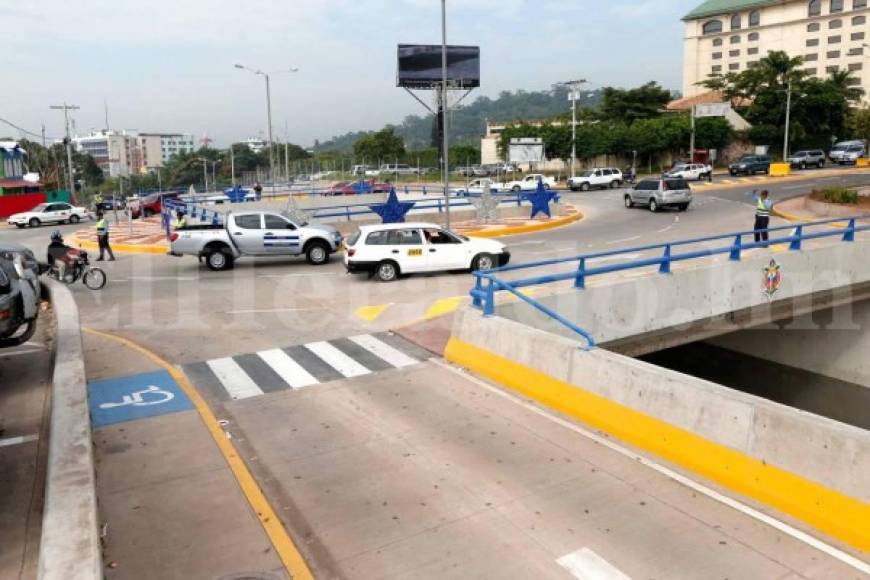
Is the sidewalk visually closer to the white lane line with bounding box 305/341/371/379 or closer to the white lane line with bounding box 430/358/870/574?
the white lane line with bounding box 305/341/371/379

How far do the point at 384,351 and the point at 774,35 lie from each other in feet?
423

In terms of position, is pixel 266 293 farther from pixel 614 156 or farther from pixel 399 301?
pixel 614 156

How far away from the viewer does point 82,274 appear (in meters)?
20.0

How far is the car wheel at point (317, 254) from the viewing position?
23.1 m

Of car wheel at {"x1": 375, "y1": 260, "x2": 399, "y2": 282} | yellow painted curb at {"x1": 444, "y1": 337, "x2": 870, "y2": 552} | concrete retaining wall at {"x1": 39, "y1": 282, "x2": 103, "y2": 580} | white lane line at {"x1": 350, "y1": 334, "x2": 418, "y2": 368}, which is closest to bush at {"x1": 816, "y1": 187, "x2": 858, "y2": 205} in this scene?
car wheel at {"x1": 375, "y1": 260, "x2": 399, "y2": 282}

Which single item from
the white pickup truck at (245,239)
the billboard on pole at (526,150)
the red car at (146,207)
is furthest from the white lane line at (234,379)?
the billboard on pole at (526,150)

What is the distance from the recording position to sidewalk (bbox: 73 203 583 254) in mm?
29469

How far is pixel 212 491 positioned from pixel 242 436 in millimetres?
1583

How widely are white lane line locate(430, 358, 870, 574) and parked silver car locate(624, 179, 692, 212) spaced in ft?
92.6

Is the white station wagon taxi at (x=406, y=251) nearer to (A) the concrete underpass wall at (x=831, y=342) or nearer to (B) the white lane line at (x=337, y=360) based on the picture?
(B) the white lane line at (x=337, y=360)

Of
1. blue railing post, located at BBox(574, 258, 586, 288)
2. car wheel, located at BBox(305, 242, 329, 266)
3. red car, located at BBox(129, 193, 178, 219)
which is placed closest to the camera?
blue railing post, located at BBox(574, 258, 586, 288)

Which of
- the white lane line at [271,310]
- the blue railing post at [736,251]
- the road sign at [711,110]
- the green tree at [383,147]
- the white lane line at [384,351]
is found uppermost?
the road sign at [711,110]

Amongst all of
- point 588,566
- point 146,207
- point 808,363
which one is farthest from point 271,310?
point 146,207

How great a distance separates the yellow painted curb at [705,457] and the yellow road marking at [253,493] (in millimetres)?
3889
